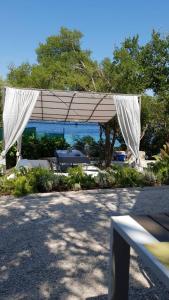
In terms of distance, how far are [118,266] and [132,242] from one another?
23.6 inches

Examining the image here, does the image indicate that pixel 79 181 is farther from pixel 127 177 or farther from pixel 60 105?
pixel 60 105

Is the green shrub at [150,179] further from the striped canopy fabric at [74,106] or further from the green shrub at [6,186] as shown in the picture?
the green shrub at [6,186]

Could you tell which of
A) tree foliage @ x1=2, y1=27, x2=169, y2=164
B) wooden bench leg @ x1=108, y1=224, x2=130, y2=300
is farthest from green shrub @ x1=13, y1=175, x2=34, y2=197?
tree foliage @ x1=2, y1=27, x2=169, y2=164

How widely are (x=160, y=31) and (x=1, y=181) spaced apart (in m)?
9.71

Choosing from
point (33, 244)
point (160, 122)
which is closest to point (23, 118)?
point (33, 244)

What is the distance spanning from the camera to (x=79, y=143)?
55.7ft

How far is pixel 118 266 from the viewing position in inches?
98.7

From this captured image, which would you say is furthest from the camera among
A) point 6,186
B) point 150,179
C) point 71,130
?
point 71,130

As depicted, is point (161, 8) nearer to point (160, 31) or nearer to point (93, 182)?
point (160, 31)

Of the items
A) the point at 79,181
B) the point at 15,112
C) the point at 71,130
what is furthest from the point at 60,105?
the point at 71,130

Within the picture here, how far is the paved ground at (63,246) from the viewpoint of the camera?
3067 mm

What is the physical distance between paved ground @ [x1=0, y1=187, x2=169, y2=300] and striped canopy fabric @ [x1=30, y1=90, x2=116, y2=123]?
141 inches

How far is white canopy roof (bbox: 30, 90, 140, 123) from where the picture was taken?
9.44 metres

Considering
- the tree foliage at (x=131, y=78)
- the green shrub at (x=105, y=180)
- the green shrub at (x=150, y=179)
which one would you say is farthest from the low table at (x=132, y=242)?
the tree foliage at (x=131, y=78)
